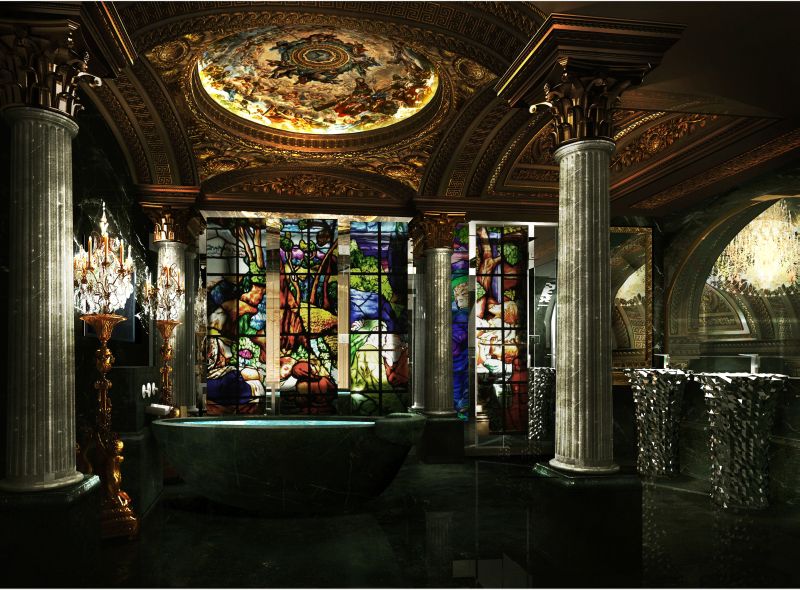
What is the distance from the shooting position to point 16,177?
4242 millimetres

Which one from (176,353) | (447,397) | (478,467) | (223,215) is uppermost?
(223,215)

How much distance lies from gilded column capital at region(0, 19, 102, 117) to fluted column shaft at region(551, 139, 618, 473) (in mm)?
3475

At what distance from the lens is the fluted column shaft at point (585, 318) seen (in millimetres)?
4734

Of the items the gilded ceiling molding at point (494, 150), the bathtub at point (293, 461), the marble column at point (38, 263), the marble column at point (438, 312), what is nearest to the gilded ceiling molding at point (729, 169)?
the gilded ceiling molding at point (494, 150)

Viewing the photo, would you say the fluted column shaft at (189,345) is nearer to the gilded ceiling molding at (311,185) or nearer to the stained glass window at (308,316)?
the gilded ceiling molding at (311,185)

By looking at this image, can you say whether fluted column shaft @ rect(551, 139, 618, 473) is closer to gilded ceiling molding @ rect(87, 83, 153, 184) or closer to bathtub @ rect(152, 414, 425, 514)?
bathtub @ rect(152, 414, 425, 514)

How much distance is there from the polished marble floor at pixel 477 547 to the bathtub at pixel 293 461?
0.19m

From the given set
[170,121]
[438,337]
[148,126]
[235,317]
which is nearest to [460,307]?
[438,337]

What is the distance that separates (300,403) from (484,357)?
133 inches

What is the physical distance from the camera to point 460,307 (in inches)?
462

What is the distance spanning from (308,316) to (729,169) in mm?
7221

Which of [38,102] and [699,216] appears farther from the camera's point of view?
[699,216]

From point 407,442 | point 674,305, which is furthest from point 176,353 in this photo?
point 674,305

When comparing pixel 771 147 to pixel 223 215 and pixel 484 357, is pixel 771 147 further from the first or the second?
pixel 223 215
